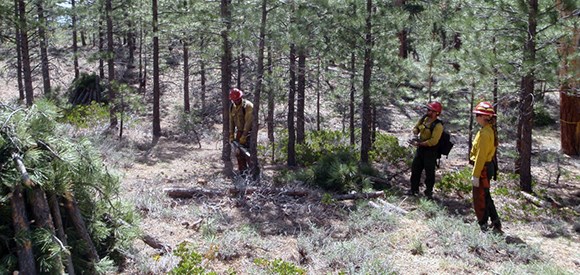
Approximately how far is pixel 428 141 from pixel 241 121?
3.34 metres

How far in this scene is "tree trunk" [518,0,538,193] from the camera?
9.37 m

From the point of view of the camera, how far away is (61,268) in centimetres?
360

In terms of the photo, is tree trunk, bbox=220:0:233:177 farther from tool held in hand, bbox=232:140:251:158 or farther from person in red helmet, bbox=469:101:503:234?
person in red helmet, bbox=469:101:503:234

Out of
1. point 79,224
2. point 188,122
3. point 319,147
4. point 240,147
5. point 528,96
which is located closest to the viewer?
point 79,224

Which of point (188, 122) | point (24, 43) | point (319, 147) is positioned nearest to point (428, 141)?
point (319, 147)

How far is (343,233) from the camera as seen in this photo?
21.4ft

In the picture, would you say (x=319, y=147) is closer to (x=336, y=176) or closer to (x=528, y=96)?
(x=336, y=176)

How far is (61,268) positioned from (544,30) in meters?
9.34

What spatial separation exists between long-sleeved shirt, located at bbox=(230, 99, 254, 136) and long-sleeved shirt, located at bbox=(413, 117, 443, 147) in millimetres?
2960

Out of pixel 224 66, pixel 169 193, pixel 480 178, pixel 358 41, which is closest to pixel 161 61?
pixel 224 66

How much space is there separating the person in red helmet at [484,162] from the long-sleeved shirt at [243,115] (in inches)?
153

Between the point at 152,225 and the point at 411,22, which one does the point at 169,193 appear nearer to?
the point at 152,225

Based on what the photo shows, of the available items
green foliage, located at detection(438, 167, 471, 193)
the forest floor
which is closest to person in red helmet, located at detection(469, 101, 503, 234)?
the forest floor

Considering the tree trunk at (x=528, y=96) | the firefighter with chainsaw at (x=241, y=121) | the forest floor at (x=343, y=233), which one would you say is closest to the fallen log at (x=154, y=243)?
the forest floor at (x=343, y=233)
